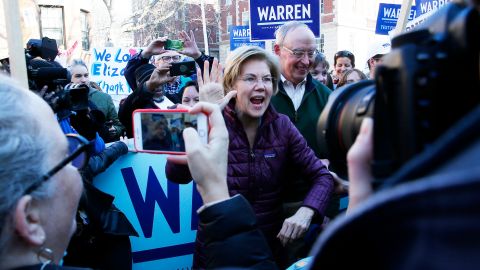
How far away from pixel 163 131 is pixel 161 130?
13mm

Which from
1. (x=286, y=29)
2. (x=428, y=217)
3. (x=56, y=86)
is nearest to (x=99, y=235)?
(x=56, y=86)

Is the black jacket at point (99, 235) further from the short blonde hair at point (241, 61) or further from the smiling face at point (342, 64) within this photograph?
the smiling face at point (342, 64)

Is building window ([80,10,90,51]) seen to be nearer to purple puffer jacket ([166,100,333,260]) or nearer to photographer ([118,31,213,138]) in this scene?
photographer ([118,31,213,138])

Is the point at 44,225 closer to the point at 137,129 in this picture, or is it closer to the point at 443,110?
the point at 137,129

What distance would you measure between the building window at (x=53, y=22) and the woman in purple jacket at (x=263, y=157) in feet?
69.4

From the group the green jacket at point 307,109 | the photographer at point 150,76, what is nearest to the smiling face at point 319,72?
the photographer at point 150,76

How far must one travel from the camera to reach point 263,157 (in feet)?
8.73

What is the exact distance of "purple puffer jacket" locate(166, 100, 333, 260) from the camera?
260cm

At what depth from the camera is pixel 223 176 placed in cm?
134

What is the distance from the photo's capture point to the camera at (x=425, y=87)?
23.0 inches

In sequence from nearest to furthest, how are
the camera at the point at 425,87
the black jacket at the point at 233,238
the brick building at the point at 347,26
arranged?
1. the camera at the point at 425,87
2. the black jacket at the point at 233,238
3. the brick building at the point at 347,26

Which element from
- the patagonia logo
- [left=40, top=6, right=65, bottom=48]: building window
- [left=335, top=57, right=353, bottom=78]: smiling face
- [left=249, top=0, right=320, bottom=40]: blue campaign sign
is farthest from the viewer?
[left=40, top=6, right=65, bottom=48]: building window

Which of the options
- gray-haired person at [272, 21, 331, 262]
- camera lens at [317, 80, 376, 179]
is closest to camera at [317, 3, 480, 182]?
camera lens at [317, 80, 376, 179]

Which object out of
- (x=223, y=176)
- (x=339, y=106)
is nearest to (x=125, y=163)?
(x=223, y=176)
